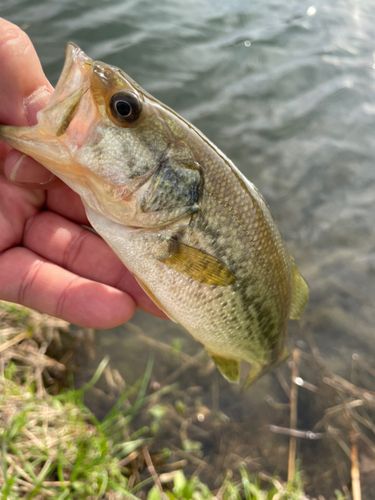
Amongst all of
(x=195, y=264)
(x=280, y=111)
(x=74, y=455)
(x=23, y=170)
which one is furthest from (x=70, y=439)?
(x=280, y=111)

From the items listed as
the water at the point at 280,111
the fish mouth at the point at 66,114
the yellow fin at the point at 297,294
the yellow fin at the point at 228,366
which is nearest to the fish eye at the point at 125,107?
the fish mouth at the point at 66,114

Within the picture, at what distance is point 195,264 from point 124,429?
1962 mm

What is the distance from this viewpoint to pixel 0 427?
3.02 metres

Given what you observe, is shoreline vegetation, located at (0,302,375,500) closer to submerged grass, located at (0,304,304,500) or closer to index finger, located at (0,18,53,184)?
submerged grass, located at (0,304,304,500)

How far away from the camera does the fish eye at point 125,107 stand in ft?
6.97

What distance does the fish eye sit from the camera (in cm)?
212

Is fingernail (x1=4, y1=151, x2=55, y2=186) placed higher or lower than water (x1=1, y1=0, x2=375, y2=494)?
higher

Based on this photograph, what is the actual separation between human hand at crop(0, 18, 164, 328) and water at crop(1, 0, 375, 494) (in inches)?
73.1

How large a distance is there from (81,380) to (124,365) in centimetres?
43

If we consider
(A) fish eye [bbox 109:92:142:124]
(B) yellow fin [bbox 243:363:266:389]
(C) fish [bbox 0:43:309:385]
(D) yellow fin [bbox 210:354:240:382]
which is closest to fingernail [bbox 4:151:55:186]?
(C) fish [bbox 0:43:309:385]

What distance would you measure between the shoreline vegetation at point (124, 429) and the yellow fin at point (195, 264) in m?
1.46

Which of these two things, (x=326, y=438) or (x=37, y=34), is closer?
(x=326, y=438)

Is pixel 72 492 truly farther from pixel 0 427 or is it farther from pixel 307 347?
pixel 307 347

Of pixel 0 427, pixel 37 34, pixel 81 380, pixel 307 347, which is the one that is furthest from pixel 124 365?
pixel 37 34
